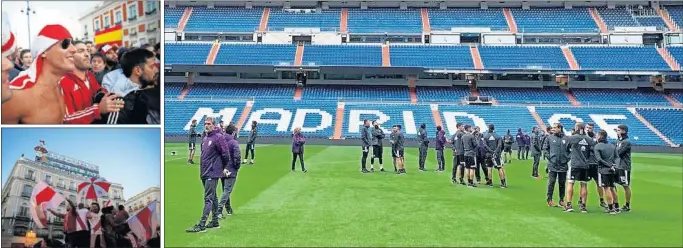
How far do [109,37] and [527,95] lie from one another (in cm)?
2240

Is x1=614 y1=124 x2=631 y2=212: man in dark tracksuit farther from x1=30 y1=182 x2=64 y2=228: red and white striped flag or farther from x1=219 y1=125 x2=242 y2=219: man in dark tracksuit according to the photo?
x1=30 y1=182 x2=64 y2=228: red and white striped flag

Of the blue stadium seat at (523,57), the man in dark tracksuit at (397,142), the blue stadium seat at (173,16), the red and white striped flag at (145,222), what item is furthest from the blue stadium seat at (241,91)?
the red and white striped flag at (145,222)

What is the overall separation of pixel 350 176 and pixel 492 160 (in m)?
2.99

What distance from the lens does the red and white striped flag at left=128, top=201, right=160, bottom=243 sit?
5.61 metres

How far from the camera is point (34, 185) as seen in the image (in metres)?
5.70

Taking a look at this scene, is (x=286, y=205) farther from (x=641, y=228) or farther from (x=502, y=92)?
(x=502, y=92)

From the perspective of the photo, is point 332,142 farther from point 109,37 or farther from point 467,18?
point 109,37

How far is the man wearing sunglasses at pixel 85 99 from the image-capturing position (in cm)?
556

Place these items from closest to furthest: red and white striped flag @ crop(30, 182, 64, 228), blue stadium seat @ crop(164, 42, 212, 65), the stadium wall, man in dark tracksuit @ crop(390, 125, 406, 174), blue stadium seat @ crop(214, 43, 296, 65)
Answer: red and white striped flag @ crop(30, 182, 64, 228) < man in dark tracksuit @ crop(390, 125, 406, 174) < the stadium wall < blue stadium seat @ crop(164, 42, 212, 65) < blue stadium seat @ crop(214, 43, 296, 65)

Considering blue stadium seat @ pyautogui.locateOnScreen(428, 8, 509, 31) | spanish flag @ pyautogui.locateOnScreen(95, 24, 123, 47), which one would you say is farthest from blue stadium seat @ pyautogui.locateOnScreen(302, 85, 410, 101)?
spanish flag @ pyautogui.locateOnScreen(95, 24, 123, 47)

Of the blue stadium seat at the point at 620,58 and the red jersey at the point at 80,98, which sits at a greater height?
the blue stadium seat at the point at 620,58

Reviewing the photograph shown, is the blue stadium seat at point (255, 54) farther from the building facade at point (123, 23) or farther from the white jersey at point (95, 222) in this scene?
the white jersey at point (95, 222)

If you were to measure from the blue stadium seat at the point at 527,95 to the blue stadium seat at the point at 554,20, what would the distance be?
393 centimetres

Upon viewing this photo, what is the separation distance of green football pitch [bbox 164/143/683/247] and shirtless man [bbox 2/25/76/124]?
182 centimetres
